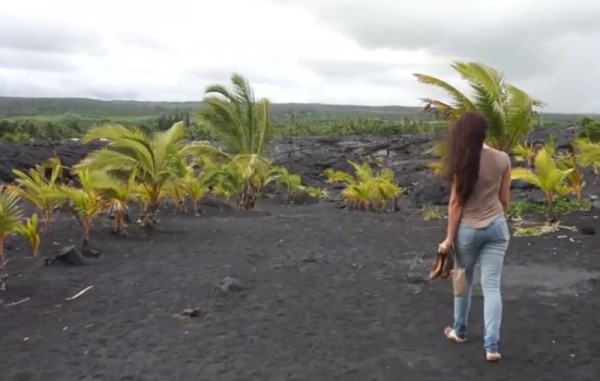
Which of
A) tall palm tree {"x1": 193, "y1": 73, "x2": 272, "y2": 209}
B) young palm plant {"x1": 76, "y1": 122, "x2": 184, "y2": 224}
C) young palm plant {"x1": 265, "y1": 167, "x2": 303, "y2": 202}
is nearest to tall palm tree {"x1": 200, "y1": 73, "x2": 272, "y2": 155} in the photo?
tall palm tree {"x1": 193, "y1": 73, "x2": 272, "y2": 209}

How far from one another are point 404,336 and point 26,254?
5.64m

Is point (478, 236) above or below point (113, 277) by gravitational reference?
above

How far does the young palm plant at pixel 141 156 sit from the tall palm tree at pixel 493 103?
18.3 feet

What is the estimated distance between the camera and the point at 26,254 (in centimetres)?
901

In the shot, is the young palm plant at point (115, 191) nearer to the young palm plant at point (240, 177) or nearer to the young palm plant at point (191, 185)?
the young palm plant at point (191, 185)

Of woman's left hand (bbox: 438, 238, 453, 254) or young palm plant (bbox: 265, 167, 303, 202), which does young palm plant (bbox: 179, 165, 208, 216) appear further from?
woman's left hand (bbox: 438, 238, 453, 254)

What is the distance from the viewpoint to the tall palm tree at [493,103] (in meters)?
13.9

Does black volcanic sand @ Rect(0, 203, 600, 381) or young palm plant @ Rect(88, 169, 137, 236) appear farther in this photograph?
young palm plant @ Rect(88, 169, 137, 236)

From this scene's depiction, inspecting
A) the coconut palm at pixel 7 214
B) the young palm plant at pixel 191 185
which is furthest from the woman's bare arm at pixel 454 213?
the young palm plant at pixel 191 185

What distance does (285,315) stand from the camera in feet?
20.5

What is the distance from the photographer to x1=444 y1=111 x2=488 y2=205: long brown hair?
447 centimetres

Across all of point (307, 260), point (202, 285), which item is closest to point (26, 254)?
point (202, 285)

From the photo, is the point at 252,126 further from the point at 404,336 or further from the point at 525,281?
→ the point at 404,336

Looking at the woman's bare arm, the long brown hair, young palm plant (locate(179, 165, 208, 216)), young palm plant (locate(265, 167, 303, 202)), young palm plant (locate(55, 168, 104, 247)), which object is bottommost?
young palm plant (locate(265, 167, 303, 202))
